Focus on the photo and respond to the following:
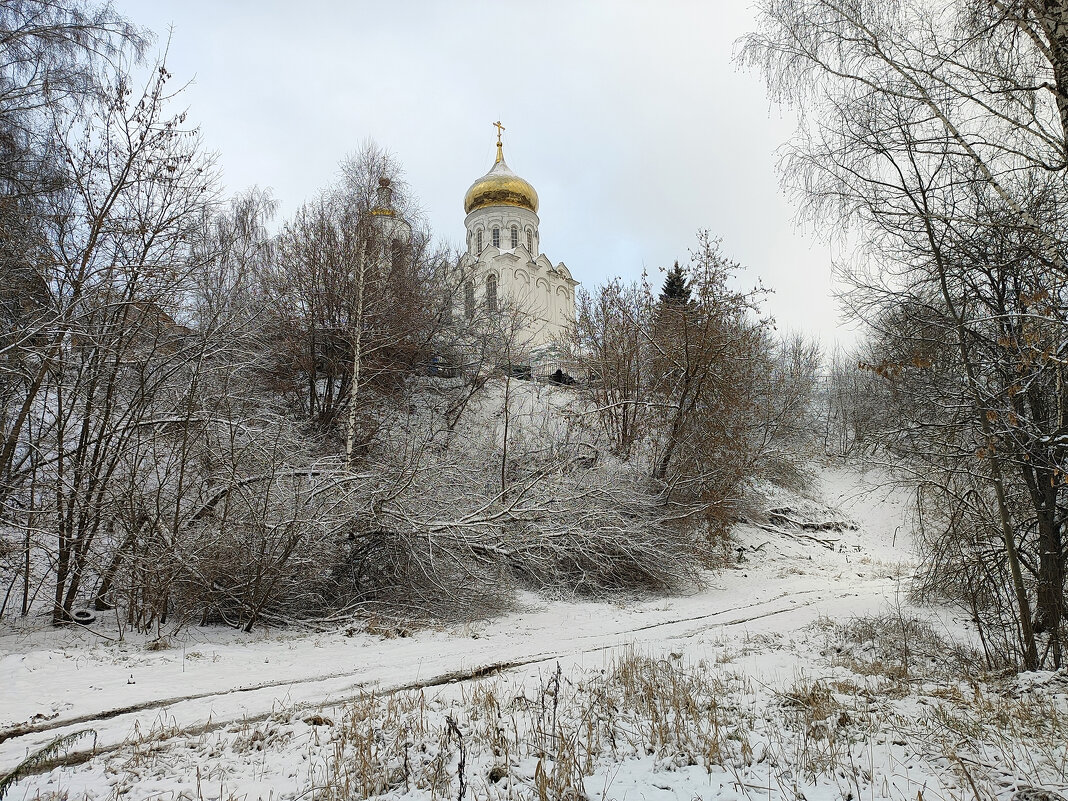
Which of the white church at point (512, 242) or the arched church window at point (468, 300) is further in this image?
the white church at point (512, 242)

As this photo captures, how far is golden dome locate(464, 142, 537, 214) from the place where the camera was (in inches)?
1572

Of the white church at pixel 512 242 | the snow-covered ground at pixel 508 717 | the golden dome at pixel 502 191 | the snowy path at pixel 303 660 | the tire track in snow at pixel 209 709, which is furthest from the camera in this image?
the golden dome at pixel 502 191

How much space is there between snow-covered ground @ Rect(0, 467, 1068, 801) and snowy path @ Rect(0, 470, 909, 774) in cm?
4

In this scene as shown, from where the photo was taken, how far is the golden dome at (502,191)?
39938mm

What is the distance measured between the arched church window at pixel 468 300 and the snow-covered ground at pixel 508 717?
14942 mm

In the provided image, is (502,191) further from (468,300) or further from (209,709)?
(209,709)

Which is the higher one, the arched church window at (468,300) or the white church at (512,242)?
the white church at (512,242)

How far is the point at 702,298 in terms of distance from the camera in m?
18.2

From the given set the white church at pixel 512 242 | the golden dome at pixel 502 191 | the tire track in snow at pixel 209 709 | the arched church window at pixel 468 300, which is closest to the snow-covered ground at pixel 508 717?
the tire track in snow at pixel 209 709

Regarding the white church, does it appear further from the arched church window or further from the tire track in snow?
the tire track in snow

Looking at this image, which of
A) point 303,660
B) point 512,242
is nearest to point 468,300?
point 303,660

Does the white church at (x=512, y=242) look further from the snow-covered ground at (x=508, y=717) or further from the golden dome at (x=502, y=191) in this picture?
the snow-covered ground at (x=508, y=717)

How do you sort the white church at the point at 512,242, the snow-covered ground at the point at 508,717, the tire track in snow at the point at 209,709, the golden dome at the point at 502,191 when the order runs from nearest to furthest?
the snow-covered ground at the point at 508,717, the tire track in snow at the point at 209,709, the white church at the point at 512,242, the golden dome at the point at 502,191

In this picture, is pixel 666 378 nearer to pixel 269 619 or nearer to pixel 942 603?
pixel 942 603
